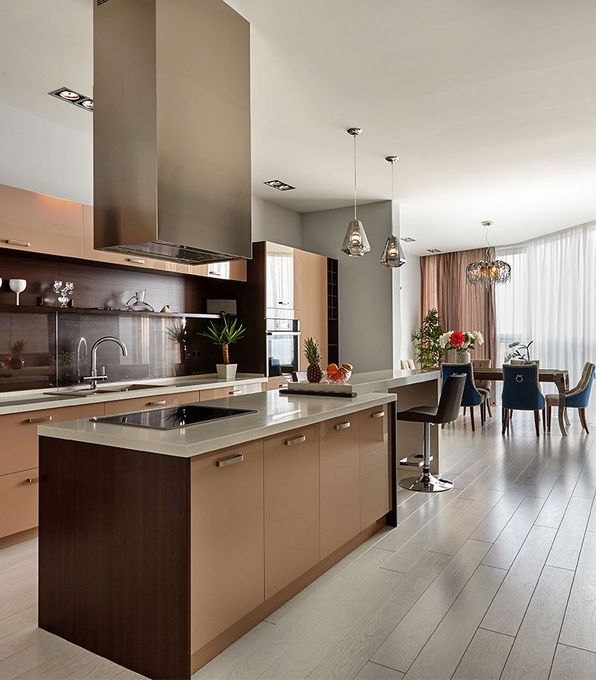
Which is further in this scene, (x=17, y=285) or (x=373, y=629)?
(x=17, y=285)

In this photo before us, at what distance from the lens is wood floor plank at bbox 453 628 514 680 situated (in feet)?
6.02

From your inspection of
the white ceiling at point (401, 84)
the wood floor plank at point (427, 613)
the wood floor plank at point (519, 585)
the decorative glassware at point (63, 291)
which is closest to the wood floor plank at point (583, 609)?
the wood floor plank at point (519, 585)

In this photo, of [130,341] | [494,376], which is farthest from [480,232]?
[130,341]

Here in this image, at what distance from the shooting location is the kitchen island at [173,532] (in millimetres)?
1807

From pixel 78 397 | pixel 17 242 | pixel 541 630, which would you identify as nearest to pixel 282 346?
pixel 78 397

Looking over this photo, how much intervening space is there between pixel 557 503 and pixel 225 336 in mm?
3159

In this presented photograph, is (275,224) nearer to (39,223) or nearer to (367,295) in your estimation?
(367,295)

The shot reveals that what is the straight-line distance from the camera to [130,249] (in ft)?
8.32

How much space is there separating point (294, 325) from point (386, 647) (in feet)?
13.2

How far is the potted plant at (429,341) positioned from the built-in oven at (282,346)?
A: 2642 millimetres

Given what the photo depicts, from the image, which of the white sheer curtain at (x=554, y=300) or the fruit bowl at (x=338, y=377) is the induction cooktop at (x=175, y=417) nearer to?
the fruit bowl at (x=338, y=377)

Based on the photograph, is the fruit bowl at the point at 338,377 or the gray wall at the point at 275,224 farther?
the gray wall at the point at 275,224

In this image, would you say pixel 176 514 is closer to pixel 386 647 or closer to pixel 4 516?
pixel 386 647

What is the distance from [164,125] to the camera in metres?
2.31
